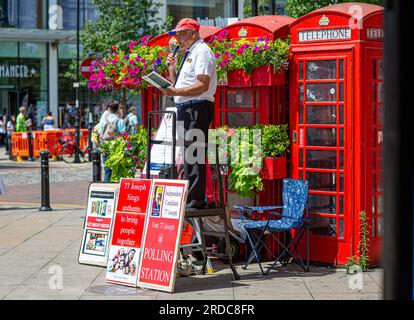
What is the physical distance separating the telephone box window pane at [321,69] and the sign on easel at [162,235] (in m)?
2.14

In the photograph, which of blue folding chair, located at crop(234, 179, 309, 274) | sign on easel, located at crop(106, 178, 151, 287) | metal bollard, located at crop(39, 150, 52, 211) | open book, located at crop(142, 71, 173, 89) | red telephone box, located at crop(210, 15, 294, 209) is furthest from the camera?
metal bollard, located at crop(39, 150, 52, 211)

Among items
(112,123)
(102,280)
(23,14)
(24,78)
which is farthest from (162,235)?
(23,14)

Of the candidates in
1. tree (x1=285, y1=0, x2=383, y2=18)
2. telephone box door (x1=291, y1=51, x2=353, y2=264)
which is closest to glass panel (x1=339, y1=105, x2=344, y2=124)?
telephone box door (x1=291, y1=51, x2=353, y2=264)

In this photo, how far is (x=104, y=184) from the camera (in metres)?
9.41

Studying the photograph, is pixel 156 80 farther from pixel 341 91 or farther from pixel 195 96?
pixel 341 91

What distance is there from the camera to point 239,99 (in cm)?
971

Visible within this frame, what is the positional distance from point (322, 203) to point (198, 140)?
165 centimetres

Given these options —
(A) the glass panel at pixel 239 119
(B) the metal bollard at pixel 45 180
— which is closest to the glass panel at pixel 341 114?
(A) the glass panel at pixel 239 119

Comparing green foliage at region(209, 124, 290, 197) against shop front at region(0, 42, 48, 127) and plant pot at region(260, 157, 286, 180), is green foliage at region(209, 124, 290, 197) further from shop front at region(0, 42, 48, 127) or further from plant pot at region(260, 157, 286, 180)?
shop front at region(0, 42, 48, 127)

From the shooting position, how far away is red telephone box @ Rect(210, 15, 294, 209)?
930cm

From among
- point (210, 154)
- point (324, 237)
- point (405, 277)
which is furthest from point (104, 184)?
point (405, 277)

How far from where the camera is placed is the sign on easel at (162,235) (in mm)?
7805

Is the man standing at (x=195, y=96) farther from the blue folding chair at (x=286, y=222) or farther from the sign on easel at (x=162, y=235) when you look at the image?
the blue folding chair at (x=286, y=222)

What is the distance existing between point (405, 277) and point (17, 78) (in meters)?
43.2
